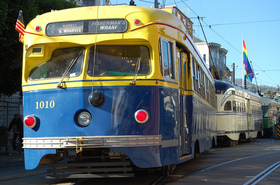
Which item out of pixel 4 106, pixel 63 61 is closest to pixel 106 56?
pixel 63 61

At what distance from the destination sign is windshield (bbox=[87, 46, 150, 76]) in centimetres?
32

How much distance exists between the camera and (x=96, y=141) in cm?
666

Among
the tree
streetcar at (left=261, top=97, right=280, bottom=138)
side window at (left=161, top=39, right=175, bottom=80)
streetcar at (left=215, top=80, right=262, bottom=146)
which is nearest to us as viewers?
side window at (left=161, top=39, right=175, bottom=80)

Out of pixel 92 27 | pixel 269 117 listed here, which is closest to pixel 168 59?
pixel 92 27

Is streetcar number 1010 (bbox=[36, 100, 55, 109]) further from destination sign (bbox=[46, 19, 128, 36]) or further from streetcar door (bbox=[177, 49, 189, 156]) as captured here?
streetcar door (bbox=[177, 49, 189, 156])

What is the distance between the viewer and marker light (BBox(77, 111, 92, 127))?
6816 mm

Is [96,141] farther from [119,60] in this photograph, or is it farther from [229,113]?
[229,113]

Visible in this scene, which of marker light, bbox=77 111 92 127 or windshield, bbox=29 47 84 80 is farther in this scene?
windshield, bbox=29 47 84 80

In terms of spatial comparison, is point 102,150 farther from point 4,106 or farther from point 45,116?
point 4,106

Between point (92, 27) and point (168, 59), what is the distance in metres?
1.64

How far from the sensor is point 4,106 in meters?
18.5

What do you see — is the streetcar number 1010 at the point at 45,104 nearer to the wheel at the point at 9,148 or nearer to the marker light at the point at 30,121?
the marker light at the point at 30,121

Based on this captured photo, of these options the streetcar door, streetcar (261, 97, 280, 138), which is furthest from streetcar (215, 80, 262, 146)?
the streetcar door

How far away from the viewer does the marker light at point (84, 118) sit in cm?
682
